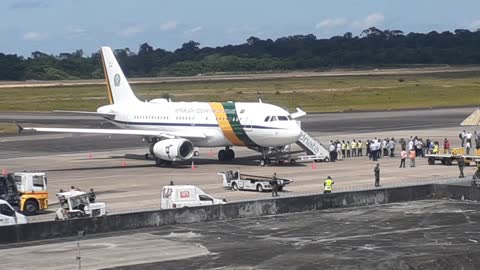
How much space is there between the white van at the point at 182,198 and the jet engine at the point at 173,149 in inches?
851

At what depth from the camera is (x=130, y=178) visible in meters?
63.6

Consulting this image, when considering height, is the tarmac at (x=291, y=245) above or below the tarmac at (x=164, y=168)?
below

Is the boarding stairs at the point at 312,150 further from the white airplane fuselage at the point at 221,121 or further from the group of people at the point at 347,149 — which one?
the white airplane fuselage at the point at 221,121

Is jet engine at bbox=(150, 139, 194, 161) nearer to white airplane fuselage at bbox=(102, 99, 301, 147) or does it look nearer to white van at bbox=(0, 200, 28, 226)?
white airplane fuselage at bbox=(102, 99, 301, 147)

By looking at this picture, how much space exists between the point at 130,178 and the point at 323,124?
48075 mm

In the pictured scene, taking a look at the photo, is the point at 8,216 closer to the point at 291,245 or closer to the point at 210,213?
the point at 210,213

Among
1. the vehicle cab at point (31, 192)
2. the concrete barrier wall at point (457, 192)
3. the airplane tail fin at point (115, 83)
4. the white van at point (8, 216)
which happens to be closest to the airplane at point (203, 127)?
the airplane tail fin at point (115, 83)

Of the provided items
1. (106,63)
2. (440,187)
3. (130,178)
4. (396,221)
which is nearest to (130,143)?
(106,63)

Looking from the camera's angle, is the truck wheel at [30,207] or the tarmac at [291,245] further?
the truck wheel at [30,207]

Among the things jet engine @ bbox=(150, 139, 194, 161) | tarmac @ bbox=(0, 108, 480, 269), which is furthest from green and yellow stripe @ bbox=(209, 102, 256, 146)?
jet engine @ bbox=(150, 139, 194, 161)

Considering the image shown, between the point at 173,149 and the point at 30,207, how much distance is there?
2142 cm

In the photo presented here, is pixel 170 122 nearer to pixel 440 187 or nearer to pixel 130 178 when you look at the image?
pixel 130 178

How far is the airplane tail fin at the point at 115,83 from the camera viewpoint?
8179 centimetres

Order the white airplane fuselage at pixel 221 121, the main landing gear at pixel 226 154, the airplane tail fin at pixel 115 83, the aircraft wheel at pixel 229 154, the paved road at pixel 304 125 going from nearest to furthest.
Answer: the white airplane fuselage at pixel 221 121, the main landing gear at pixel 226 154, the aircraft wheel at pixel 229 154, the airplane tail fin at pixel 115 83, the paved road at pixel 304 125
